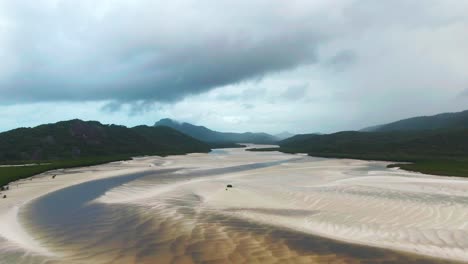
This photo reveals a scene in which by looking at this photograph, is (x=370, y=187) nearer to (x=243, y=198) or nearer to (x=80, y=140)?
(x=243, y=198)

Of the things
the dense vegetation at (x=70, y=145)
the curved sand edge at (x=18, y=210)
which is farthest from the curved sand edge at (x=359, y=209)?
the dense vegetation at (x=70, y=145)

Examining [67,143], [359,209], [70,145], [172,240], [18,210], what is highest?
[67,143]

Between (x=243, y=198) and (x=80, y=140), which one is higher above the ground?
(x=80, y=140)

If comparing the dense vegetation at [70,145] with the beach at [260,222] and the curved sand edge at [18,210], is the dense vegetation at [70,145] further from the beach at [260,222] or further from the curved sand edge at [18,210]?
the beach at [260,222]

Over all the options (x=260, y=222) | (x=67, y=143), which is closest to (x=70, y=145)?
(x=67, y=143)

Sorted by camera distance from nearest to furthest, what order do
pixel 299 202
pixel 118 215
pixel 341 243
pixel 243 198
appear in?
1. pixel 341 243
2. pixel 118 215
3. pixel 299 202
4. pixel 243 198

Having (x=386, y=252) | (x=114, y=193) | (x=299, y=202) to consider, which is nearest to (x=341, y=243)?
(x=386, y=252)

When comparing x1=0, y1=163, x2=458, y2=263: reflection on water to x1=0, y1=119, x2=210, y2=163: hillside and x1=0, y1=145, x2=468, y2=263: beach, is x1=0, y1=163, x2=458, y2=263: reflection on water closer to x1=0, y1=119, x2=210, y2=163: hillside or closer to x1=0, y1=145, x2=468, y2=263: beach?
x1=0, y1=145, x2=468, y2=263: beach

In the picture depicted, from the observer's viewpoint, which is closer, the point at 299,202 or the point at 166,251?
the point at 166,251

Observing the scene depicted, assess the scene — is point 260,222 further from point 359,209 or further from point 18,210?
point 18,210

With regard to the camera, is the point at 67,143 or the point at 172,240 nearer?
the point at 172,240
